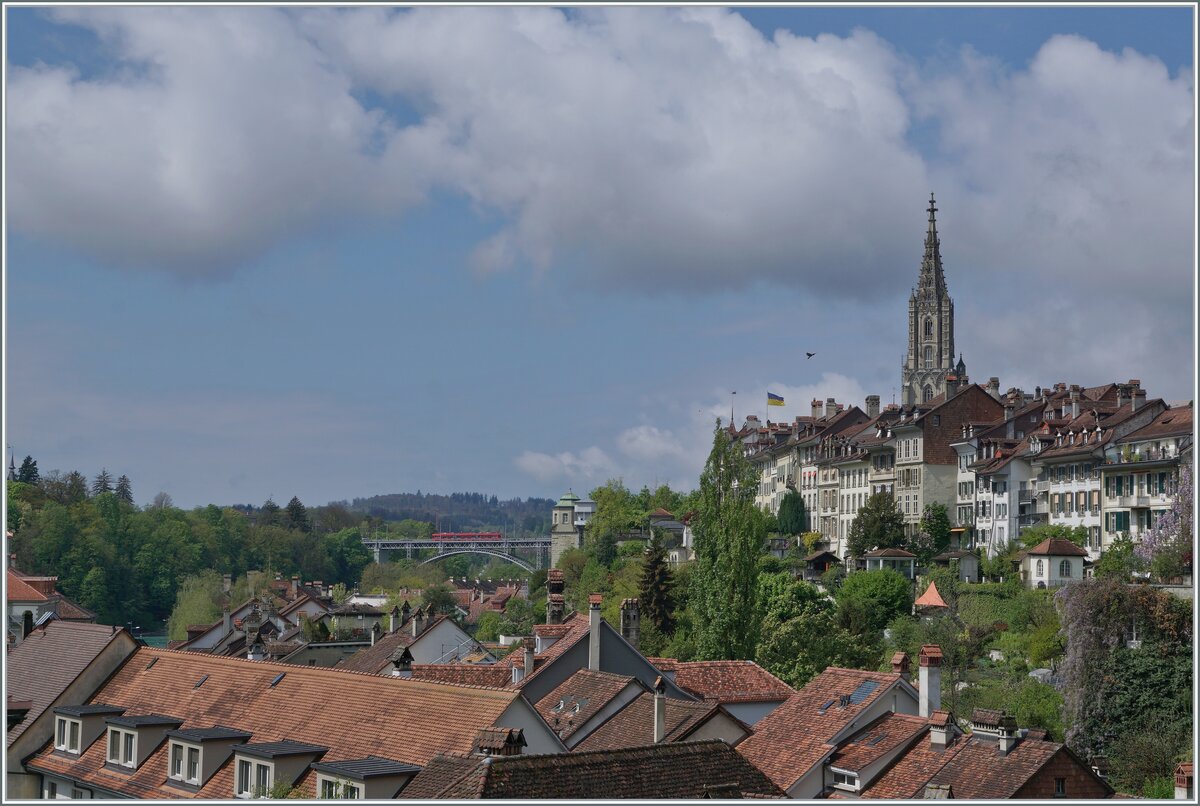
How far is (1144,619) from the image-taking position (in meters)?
62.9

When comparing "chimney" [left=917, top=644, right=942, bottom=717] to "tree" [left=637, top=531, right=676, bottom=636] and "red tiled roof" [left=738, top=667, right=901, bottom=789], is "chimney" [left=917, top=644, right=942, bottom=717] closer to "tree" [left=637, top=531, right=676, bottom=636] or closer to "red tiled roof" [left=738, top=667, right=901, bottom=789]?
"red tiled roof" [left=738, top=667, right=901, bottom=789]

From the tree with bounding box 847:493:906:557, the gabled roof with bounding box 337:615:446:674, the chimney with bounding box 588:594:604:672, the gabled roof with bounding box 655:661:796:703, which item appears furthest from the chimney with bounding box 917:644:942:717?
the tree with bounding box 847:493:906:557

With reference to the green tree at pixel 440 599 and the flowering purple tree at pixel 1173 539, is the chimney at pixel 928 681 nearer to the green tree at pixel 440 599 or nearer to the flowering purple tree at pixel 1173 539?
the flowering purple tree at pixel 1173 539

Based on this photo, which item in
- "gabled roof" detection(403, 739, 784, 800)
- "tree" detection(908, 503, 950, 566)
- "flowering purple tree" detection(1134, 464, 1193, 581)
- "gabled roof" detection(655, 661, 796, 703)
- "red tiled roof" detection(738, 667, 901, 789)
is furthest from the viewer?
"tree" detection(908, 503, 950, 566)

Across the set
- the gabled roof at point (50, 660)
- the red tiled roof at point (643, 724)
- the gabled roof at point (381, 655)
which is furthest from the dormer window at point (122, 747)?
the gabled roof at point (381, 655)

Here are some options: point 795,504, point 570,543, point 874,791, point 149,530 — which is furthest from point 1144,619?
point 149,530

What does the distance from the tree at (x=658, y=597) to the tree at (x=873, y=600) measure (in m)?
10.9

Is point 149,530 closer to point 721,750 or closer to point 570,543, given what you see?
point 570,543

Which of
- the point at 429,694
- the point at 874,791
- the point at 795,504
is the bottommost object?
the point at 874,791

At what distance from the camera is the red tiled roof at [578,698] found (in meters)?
40.3

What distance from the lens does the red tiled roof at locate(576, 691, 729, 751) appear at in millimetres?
37875

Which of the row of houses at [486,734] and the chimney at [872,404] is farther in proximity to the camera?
the chimney at [872,404]

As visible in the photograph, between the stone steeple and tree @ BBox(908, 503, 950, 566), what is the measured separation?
Result: 7838 cm

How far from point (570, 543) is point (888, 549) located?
301 feet
